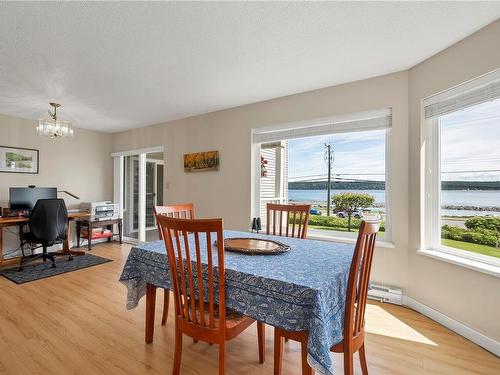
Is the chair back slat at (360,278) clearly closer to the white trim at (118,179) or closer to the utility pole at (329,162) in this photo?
the utility pole at (329,162)

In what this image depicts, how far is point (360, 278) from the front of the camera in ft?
4.51

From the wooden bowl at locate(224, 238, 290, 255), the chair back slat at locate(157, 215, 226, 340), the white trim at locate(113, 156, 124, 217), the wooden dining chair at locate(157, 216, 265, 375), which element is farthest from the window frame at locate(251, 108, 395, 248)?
the white trim at locate(113, 156, 124, 217)

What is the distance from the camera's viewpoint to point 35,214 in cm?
363

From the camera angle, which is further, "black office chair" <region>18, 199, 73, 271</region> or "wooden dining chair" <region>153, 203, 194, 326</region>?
"black office chair" <region>18, 199, 73, 271</region>

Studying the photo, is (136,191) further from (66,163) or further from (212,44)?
(212,44)

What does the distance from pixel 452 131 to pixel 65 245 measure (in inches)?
216

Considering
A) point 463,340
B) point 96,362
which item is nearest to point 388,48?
point 463,340

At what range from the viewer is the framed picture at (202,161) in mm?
3988

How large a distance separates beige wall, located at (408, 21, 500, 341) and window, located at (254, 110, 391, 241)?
1.02 feet

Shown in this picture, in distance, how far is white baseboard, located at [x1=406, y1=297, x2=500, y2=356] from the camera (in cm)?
191

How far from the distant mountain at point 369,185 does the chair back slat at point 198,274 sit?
2.11m

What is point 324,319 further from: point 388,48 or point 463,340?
point 388,48

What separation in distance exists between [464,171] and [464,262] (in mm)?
770

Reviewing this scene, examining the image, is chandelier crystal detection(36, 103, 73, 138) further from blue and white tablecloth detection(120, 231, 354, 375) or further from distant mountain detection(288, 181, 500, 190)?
distant mountain detection(288, 181, 500, 190)
